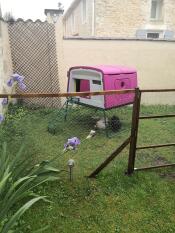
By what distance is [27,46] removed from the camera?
25.8 feet

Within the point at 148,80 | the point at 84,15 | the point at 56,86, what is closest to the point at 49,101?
the point at 56,86

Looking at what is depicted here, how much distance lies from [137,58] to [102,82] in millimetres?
3679

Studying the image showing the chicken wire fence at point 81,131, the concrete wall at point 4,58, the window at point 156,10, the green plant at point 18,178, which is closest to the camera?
the green plant at point 18,178

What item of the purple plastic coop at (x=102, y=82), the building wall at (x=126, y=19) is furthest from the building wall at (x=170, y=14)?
the purple plastic coop at (x=102, y=82)

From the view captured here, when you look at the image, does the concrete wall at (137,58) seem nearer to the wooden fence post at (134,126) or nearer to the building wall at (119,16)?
the wooden fence post at (134,126)

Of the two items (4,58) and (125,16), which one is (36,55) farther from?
(125,16)

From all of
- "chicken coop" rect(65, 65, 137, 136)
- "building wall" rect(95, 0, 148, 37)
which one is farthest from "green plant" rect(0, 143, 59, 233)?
"building wall" rect(95, 0, 148, 37)

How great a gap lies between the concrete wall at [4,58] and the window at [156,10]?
1256 centimetres

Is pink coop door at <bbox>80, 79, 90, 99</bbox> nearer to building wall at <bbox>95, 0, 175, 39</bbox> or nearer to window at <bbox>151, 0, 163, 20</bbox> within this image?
building wall at <bbox>95, 0, 175, 39</bbox>

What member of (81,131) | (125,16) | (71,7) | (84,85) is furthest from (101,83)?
(71,7)

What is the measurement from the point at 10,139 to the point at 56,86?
152 inches

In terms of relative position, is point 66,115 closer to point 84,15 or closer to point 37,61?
point 37,61

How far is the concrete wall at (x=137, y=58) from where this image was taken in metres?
8.39

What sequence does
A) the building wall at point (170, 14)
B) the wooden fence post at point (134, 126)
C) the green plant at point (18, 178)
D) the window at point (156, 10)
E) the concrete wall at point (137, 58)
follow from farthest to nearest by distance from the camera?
1. the window at point (156, 10)
2. the building wall at point (170, 14)
3. the concrete wall at point (137, 58)
4. the wooden fence post at point (134, 126)
5. the green plant at point (18, 178)
